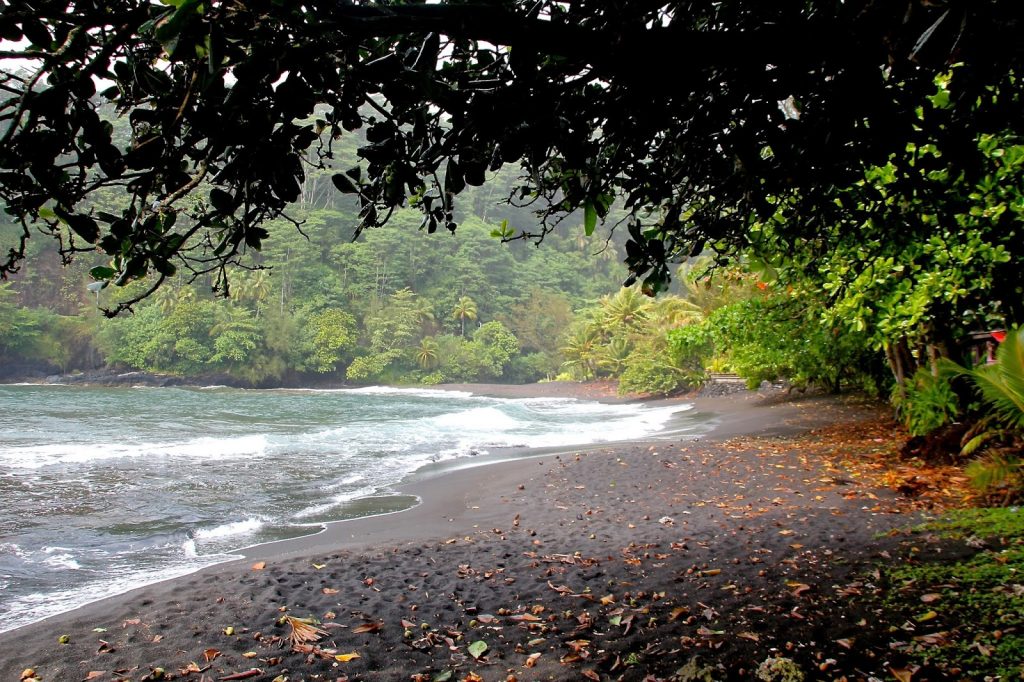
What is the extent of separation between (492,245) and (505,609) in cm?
5476

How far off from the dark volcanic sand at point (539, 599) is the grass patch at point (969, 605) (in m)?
0.20

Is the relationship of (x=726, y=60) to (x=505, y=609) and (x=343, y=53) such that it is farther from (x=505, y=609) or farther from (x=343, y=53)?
(x=505, y=609)

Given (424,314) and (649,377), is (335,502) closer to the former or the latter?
(649,377)

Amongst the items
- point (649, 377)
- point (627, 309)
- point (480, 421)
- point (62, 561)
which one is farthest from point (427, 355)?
point (62, 561)

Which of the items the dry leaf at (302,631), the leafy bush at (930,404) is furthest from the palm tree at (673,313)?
the dry leaf at (302,631)

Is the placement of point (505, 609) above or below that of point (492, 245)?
below

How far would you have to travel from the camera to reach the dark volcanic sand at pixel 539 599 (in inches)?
131

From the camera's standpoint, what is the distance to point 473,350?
50.5 meters

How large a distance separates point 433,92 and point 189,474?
1034 cm

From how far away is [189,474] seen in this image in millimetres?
10734

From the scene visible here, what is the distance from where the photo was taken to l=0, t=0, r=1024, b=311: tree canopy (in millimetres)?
1895

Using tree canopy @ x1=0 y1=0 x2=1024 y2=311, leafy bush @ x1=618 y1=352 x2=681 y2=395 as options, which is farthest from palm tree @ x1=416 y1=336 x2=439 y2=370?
tree canopy @ x1=0 y1=0 x2=1024 y2=311

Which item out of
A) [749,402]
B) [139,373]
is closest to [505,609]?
[749,402]

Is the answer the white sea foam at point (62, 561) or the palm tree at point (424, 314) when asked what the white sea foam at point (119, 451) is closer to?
the white sea foam at point (62, 561)
